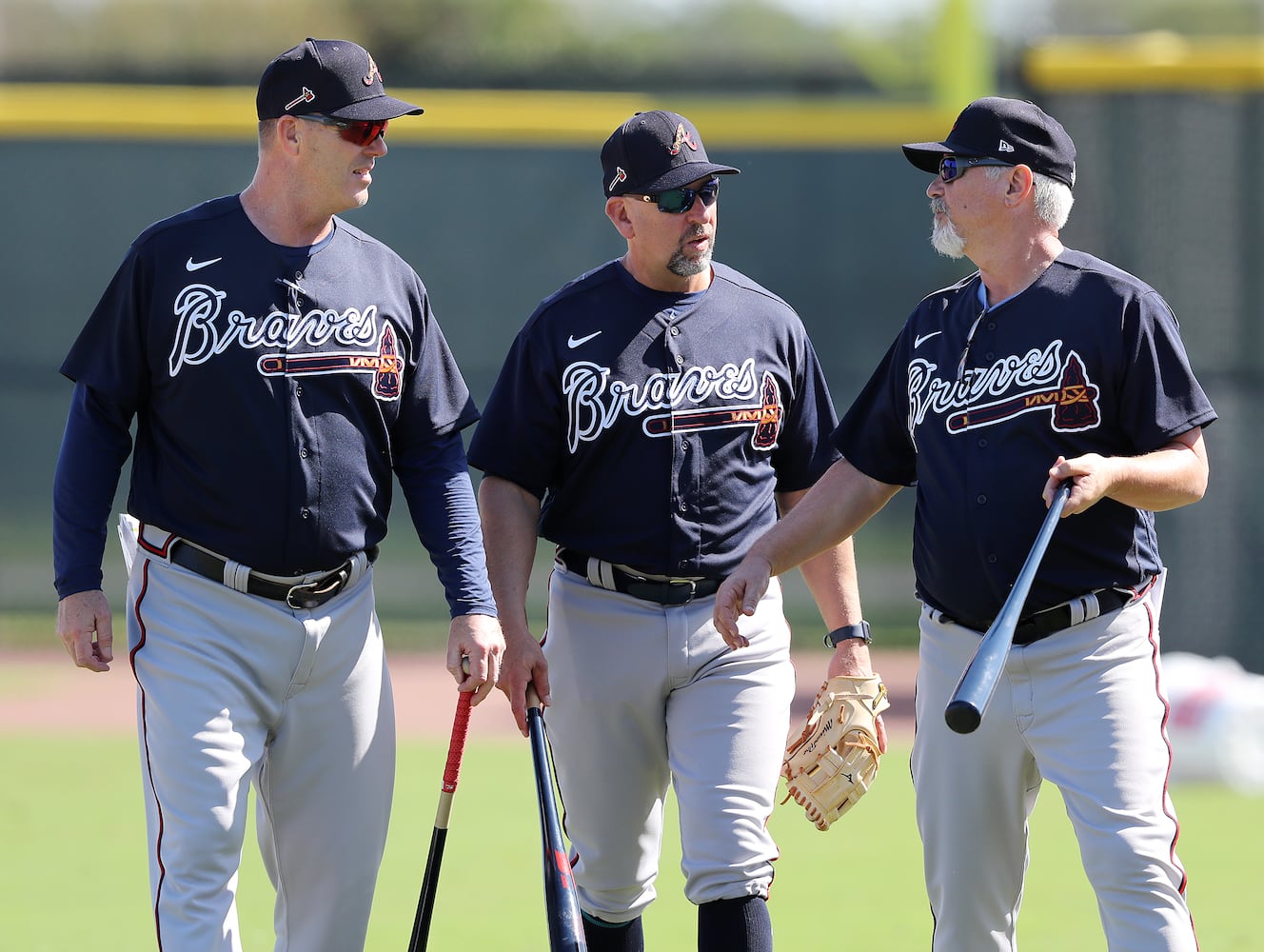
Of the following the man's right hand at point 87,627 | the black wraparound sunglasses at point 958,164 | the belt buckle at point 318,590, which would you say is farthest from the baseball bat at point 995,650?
the man's right hand at point 87,627

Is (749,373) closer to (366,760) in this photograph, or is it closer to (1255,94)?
(366,760)

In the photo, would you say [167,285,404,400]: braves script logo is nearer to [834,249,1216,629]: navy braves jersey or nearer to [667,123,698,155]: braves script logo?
[667,123,698,155]: braves script logo

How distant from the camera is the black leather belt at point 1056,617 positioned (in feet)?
11.5

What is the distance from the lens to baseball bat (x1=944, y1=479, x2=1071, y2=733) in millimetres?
3008

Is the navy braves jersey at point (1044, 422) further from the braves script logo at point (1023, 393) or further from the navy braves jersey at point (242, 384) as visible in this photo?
the navy braves jersey at point (242, 384)

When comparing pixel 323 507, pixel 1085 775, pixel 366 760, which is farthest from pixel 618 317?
pixel 1085 775

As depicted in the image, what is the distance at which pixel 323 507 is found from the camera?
3609 mm

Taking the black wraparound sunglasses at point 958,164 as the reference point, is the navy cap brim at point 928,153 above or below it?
above

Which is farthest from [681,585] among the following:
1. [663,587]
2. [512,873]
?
[512,873]

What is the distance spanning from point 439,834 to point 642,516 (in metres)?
0.85

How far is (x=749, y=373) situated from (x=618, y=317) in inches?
13.2

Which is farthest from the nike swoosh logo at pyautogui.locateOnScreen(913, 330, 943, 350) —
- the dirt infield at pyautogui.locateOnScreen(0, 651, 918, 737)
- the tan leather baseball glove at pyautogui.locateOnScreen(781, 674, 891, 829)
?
the dirt infield at pyautogui.locateOnScreen(0, 651, 918, 737)

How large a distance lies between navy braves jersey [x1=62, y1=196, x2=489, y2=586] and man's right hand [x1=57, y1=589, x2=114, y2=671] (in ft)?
0.69

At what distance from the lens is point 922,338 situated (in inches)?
149
